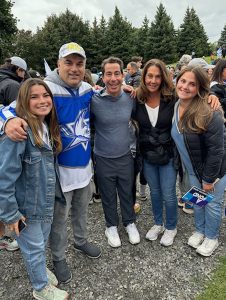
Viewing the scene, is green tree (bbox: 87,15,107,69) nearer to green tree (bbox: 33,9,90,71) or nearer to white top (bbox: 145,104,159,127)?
green tree (bbox: 33,9,90,71)

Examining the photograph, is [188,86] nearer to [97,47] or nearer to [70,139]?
[70,139]

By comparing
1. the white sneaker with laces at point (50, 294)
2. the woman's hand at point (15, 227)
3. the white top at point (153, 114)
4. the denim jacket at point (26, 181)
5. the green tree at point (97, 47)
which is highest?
the green tree at point (97, 47)

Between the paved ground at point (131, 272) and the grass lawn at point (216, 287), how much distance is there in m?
0.07

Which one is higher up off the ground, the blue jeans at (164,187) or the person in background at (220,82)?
the person in background at (220,82)

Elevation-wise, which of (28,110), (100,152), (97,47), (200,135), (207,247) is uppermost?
(97,47)

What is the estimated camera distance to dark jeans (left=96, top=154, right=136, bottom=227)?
3553 mm

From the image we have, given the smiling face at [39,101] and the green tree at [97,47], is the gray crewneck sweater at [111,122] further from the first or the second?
the green tree at [97,47]

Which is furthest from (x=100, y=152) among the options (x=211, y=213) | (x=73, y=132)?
(x=211, y=213)

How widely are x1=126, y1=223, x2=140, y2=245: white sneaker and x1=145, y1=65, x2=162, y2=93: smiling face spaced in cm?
192

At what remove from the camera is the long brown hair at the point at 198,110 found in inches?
115

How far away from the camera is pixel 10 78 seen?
195 inches

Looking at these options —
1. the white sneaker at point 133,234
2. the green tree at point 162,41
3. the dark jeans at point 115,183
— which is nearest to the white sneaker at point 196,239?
the white sneaker at point 133,234

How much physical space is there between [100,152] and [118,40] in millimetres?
41165

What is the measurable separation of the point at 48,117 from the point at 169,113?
1.46m
